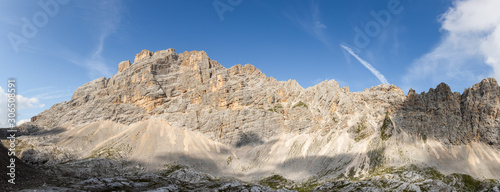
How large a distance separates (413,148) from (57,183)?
205 m

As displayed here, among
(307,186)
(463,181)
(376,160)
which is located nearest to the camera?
(463,181)

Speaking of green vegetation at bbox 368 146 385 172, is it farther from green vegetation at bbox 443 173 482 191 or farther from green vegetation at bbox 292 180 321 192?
green vegetation at bbox 292 180 321 192

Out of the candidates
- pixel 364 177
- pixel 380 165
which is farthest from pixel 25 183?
pixel 380 165

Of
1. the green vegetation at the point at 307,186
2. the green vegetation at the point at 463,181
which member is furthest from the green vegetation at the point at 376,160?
the green vegetation at the point at 307,186

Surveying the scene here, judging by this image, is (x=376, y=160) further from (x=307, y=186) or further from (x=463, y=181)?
(x=307, y=186)

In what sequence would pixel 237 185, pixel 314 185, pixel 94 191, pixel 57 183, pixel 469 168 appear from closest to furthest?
pixel 57 183 < pixel 94 191 < pixel 237 185 < pixel 469 168 < pixel 314 185

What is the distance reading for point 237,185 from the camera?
15962 cm

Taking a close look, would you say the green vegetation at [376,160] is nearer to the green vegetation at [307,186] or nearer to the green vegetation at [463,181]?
the green vegetation at [463,181]

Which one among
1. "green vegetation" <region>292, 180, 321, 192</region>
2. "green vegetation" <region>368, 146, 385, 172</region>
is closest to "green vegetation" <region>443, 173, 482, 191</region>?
"green vegetation" <region>368, 146, 385, 172</region>

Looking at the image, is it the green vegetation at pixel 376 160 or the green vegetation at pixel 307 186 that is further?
the green vegetation at pixel 376 160

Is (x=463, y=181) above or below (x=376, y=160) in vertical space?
below

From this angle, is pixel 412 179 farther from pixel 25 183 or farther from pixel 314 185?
pixel 25 183

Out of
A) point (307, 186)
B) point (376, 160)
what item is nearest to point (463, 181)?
point (376, 160)

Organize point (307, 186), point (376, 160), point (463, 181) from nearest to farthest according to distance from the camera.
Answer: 1. point (463, 181)
2. point (307, 186)
3. point (376, 160)
